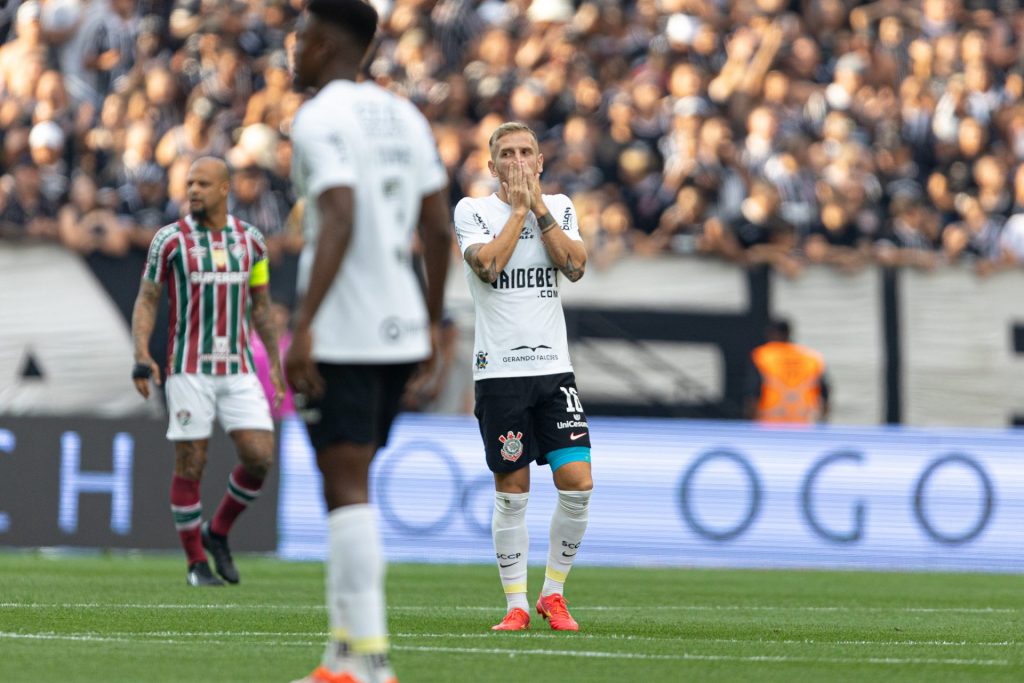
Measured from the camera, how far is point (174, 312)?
439 inches

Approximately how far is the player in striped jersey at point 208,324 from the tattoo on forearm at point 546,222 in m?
2.96

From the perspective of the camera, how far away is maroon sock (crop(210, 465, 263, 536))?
11367 mm

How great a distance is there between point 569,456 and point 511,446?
10.8 inches

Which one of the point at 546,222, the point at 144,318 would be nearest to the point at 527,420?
the point at 546,222

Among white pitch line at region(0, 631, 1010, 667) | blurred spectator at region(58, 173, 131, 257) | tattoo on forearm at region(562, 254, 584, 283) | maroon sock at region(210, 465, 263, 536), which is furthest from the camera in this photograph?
blurred spectator at region(58, 173, 131, 257)

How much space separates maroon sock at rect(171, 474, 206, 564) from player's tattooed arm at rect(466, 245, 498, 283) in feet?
11.7

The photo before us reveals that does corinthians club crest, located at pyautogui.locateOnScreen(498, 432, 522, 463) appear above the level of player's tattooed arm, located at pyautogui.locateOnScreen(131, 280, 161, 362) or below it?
below

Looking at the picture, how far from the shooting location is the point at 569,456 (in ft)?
28.0

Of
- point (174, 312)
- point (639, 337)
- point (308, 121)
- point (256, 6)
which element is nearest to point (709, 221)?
point (639, 337)

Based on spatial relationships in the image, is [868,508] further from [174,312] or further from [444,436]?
[174,312]

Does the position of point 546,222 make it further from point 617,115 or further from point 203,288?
point 617,115

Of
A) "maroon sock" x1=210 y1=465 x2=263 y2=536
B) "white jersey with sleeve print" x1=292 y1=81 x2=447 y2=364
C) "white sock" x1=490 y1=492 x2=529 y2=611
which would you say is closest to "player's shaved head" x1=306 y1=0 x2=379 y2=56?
"white jersey with sleeve print" x1=292 y1=81 x2=447 y2=364

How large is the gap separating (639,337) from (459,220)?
836cm

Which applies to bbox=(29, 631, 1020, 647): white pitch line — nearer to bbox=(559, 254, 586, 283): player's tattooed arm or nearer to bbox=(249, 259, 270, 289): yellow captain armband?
bbox=(559, 254, 586, 283): player's tattooed arm
